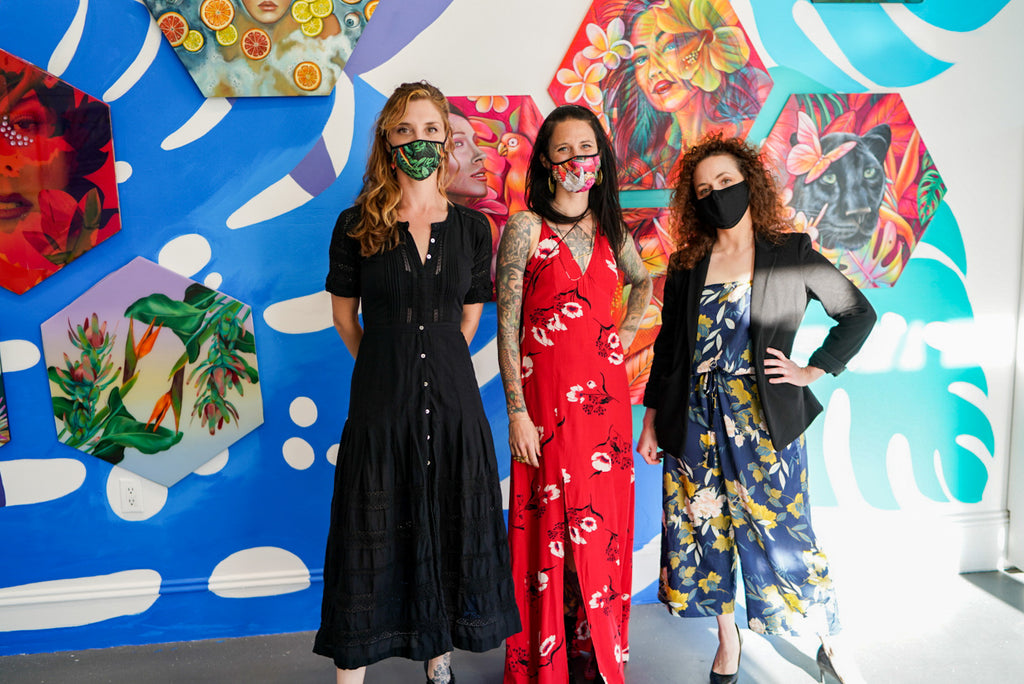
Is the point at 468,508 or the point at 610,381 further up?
the point at 610,381

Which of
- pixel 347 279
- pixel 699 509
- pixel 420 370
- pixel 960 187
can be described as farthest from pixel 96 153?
pixel 960 187

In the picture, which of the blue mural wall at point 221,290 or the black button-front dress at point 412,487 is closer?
the black button-front dress at point 412,487

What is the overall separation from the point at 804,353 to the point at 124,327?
2.46 metres

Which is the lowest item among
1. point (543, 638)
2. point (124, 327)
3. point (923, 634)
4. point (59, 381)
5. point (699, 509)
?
point (923, 634)

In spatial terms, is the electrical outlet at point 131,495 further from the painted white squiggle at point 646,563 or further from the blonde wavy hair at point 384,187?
the painted white squiggle at point 646,563

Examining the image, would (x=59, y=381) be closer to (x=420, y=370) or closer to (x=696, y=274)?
(x=420, y=370)

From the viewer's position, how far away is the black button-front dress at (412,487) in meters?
1.67

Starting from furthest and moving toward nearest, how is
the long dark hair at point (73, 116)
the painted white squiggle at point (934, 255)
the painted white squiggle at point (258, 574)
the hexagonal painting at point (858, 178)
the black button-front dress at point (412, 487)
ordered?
1. the painted white squiggle at point (934, 255)
2. the hexagonal painting at point (858, 178)
3. the painted white squiggle at point (258, 574)
4. the long dark hair at point (73, 116)
5. the black button-front dress at point (412, 487)

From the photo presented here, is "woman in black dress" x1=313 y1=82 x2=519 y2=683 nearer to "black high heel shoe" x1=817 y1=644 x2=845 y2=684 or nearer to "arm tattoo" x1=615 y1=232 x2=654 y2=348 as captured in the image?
"arm tattoo" x1=615 y1=232 x2=654 y2=348

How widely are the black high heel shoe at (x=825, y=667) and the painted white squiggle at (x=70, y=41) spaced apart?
3.02 m

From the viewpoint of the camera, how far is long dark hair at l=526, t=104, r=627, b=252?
187cm

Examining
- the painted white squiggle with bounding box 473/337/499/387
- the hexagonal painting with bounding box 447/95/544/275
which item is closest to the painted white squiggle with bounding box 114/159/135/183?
the hexagonal painting with bounding box 447/95/544/275

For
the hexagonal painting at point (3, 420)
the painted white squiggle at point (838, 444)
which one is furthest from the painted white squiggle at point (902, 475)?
the hexagonal painting at point (3, 420)

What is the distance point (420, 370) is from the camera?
171 centimetres
